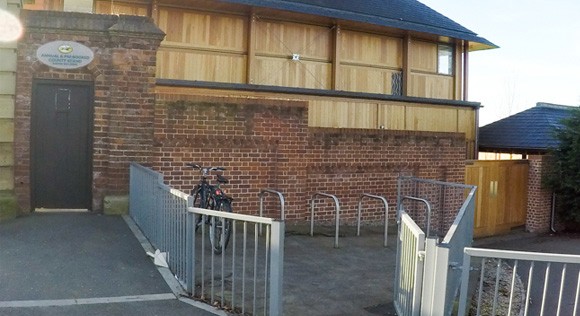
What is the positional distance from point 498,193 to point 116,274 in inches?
495

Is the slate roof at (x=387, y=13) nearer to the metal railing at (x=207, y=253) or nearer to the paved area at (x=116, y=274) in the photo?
the paved area at (x=116, y=274)

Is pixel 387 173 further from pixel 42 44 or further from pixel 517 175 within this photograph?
pixel 42 44

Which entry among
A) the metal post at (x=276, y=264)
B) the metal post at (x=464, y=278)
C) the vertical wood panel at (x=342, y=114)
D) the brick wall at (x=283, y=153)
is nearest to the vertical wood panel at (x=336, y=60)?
the vertical wood panel at (x=342, y=114)

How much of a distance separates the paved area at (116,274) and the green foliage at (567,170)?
9364mm

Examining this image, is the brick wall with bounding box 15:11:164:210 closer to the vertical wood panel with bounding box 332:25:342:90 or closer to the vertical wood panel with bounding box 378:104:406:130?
the vertical wood panel with bounding box 332:25:342:90

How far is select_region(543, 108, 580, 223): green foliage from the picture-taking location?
17328 millimetres

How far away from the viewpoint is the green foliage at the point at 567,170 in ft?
56.9

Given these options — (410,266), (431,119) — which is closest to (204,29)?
(431,119)

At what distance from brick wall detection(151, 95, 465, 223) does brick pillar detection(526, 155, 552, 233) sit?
5041 millimetres

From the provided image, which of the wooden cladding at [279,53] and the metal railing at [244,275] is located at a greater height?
the wooden cladding at [279,53]

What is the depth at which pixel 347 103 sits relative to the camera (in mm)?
17047

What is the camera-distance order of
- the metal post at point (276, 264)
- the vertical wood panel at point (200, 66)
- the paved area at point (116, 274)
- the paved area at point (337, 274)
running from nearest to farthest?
the metal post at point (276, 264) < the paved area at point (116, 274) < the paved area at point (337, 274) < the vertical wood panel at point (200, 66)

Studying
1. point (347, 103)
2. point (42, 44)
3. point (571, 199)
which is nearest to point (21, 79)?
point (42, 44)

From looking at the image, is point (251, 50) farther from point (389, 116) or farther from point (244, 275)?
point (244, 275)
